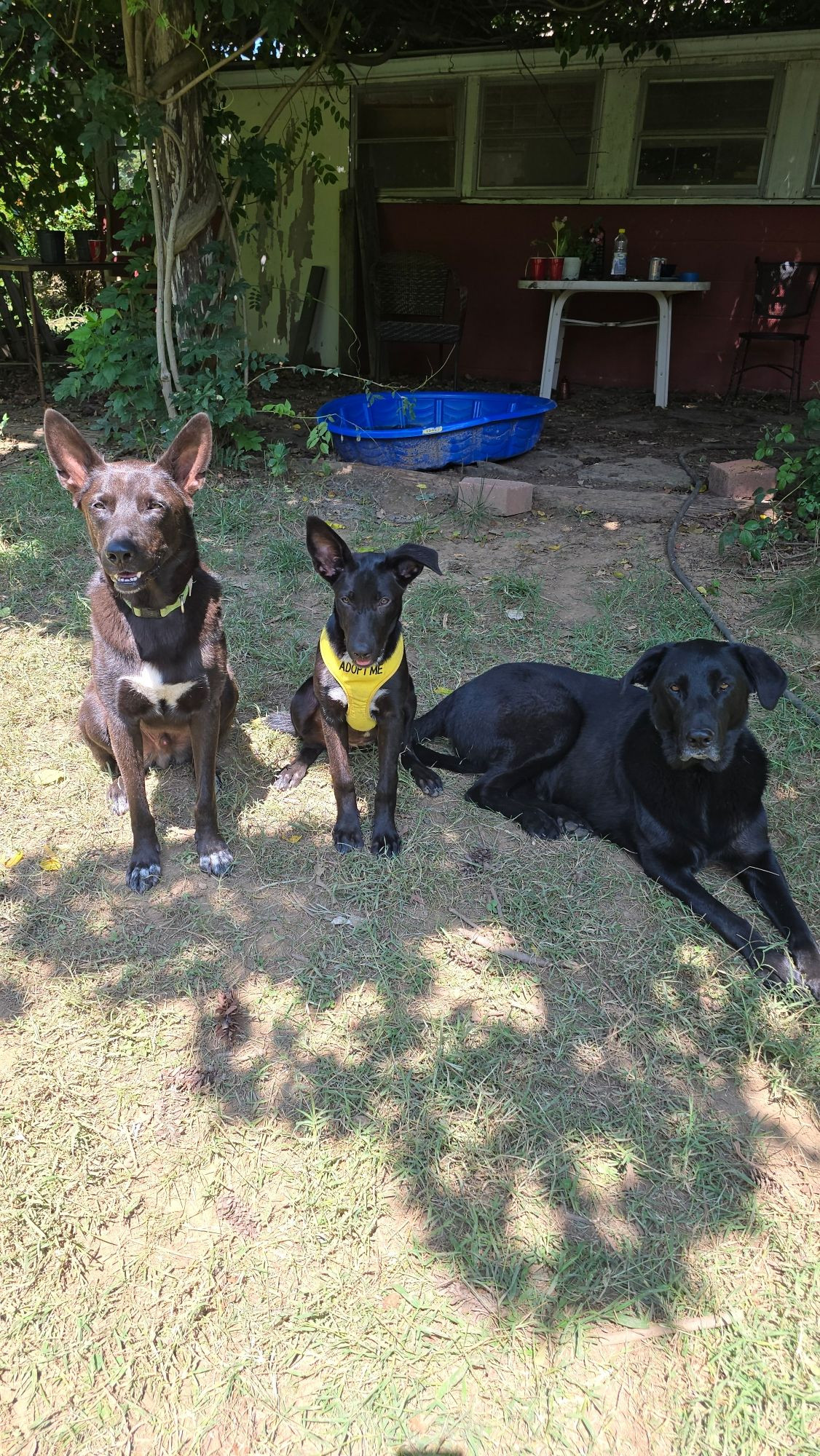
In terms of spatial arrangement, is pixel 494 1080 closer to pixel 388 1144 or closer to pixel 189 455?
pixel 388 1144

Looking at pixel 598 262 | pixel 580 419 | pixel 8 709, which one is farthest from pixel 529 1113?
pixel 598 262

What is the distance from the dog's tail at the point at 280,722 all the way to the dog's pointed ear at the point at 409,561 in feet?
3.53

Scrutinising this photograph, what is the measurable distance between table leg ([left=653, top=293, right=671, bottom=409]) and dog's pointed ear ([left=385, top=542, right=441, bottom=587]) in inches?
311

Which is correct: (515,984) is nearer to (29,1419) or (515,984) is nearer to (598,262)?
(29,1419)

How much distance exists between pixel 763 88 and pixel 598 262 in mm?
2535

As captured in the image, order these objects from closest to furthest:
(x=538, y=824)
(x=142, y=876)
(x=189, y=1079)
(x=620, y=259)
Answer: (x=189, y=1079)
(x=142, y=876)
(x=538, y=824)
(x=620, y=259)

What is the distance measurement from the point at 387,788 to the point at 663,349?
8.47 m

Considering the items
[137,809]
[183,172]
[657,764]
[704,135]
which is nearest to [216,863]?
[137,809]

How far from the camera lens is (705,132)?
10062mm

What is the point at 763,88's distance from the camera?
9.74 meters

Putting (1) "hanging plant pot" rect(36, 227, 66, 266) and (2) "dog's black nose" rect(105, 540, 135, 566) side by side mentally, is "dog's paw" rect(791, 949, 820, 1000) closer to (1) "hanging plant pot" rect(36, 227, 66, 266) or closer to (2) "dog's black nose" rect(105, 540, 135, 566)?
(2) "dog's black nose" rect(105, 540, 135, 566)

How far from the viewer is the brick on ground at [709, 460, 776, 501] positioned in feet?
22.3

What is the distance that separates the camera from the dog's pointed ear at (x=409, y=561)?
3.04 meters

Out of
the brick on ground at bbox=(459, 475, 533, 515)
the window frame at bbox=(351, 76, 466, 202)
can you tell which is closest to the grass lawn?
the brick on ground at bbox=(459, 475, 533, 515)
